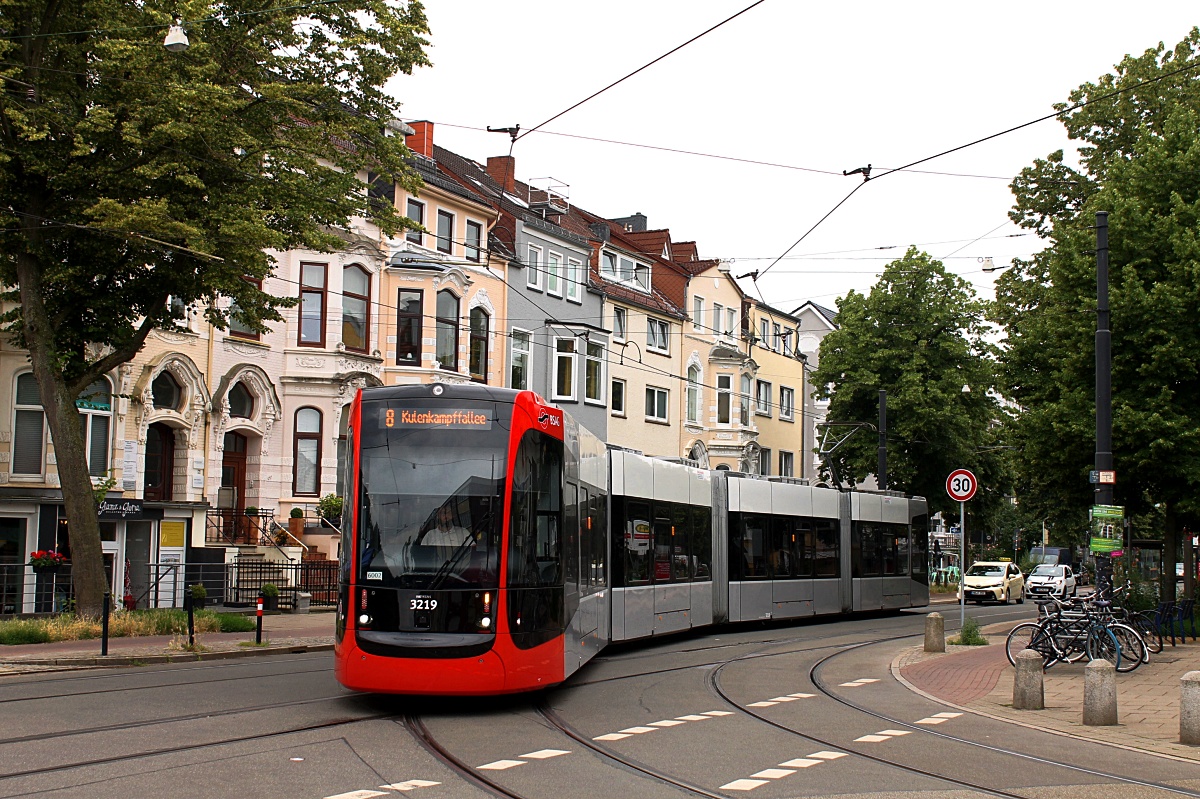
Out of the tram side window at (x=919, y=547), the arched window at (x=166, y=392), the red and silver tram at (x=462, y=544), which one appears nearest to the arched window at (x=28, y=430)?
the arched window at (x=166, y=392)

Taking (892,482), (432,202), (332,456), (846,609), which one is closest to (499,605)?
(846,609)

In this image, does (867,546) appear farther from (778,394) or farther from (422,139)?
(778,394)

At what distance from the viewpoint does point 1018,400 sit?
2870 cm

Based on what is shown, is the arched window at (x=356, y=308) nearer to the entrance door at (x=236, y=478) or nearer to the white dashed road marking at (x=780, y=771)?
the entrance door at (x=236, y=478)

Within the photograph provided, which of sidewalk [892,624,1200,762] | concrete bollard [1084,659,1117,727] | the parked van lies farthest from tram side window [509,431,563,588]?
the parked van

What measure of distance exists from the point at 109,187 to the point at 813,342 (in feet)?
189

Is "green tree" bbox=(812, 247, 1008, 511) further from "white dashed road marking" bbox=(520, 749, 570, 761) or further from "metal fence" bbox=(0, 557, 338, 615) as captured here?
"white dashed road marking" bbox=(520, 749, 570, 761)

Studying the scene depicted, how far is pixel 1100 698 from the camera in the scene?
41.3 ft

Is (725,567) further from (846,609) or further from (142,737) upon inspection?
(142,737)

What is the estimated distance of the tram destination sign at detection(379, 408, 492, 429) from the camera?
12594 millimetres

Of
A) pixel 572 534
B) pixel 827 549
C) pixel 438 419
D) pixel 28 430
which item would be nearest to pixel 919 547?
pixel 827 549

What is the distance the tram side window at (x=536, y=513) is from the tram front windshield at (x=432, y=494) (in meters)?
0.20

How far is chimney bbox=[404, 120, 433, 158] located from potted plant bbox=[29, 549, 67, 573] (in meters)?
19.8

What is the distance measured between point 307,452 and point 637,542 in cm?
1604
